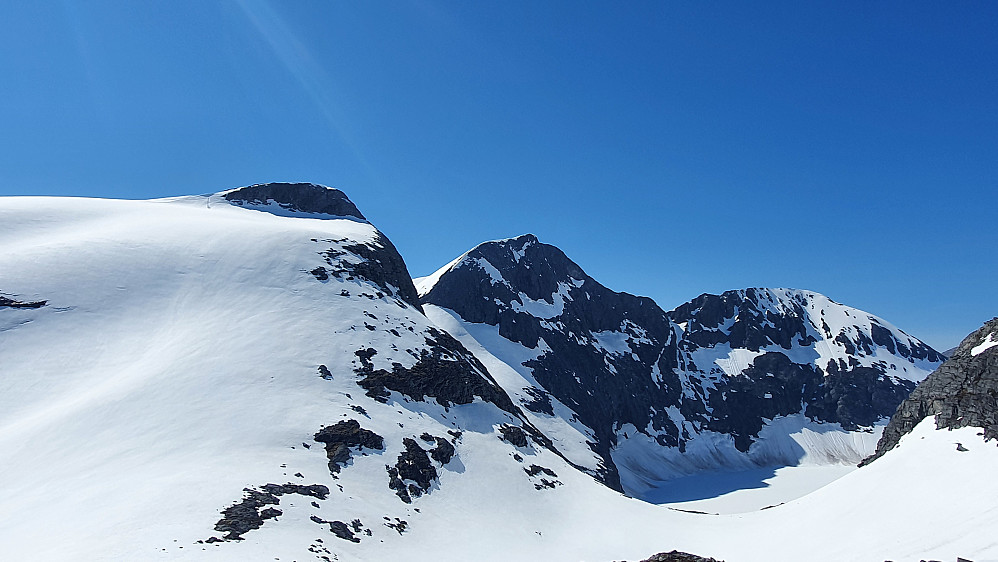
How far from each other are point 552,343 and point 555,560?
373ft

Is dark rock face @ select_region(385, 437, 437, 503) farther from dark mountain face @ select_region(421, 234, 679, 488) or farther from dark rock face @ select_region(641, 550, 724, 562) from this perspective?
dark mountain face @ select_region(421, 234, 679, 488)

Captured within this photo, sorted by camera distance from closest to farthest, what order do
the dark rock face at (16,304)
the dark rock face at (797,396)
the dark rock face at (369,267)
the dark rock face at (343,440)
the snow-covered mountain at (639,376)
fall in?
the dark rock face at (343,440) → the dark rock face at (16,304) → the dark rock face at (369,267) → the snow-covered mountain at (639,376) → the dark rock face at (797,396)

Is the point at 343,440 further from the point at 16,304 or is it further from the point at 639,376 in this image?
the point at 639,376

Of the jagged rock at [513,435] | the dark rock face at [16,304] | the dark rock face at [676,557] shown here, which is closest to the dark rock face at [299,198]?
the dark rock face at [16,304]

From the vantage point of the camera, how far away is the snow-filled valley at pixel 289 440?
29031 millimetres

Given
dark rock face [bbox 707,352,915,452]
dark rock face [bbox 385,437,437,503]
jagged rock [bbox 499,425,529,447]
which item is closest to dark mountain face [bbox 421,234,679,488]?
dark rock face [bbox 707,352,915,452]

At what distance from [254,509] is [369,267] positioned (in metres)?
54.5

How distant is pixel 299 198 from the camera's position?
420 ft

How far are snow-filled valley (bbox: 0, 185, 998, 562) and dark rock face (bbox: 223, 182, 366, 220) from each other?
40.6 meters

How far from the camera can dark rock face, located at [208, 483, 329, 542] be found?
2641cm

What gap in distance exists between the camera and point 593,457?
355 feet

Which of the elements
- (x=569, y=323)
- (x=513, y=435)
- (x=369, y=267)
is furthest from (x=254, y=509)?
(x=569, y=323)

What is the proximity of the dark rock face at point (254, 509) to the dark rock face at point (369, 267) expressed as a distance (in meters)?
41.7

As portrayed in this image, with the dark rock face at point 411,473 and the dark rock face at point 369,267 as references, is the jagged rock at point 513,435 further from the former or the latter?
the dark rock face at point 369,267
